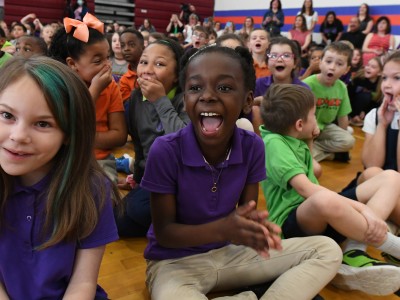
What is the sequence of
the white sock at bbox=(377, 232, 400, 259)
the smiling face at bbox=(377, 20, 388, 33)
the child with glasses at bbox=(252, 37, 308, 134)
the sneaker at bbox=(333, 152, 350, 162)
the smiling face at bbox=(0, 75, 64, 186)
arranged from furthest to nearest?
the smiling face at bbox=(377, 20, 388, 33)
the sneaker at bbox=(333, 152, 350, 162)
the child with glasses at bbox=(252, 37, 308, 134)
the white sock at bbox=(377, 232, 400, 259)
the smiling face at bbox=(0, 75, 64, 186)

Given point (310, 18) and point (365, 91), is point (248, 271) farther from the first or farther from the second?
point (310, 18)

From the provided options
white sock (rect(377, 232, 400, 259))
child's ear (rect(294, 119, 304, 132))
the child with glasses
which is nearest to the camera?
white sock (rect(377, 232, 400, 259))

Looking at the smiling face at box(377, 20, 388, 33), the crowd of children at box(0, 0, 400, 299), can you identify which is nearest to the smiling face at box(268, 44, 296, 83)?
the crowd of children at box(0, 0, 400, 299)

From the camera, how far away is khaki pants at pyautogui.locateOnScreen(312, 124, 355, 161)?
108 inches

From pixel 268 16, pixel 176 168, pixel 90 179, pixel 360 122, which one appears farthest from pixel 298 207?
pixel 268 16

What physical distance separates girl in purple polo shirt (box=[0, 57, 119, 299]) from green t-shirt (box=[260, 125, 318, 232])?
0.74m

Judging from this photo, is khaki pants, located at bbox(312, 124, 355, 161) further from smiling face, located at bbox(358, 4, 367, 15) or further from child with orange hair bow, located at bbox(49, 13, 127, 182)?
smiling face, located at bbox(358, 4, 367, 15)

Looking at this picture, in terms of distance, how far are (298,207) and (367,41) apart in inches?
204

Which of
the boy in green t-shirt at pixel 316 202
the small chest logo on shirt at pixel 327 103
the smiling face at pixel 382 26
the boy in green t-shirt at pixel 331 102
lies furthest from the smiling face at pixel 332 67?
the smiling face at pixel 382 26

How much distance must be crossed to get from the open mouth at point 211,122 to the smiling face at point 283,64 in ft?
5.06

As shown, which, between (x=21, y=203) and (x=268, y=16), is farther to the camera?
(x=268, y=16)

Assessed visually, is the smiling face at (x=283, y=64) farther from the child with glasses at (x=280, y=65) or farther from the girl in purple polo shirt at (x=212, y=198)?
the girl in purple polo shirt at (x=212, y=198)

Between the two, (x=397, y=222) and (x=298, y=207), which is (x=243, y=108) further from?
(x=397, y=222)

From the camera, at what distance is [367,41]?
5.69m
